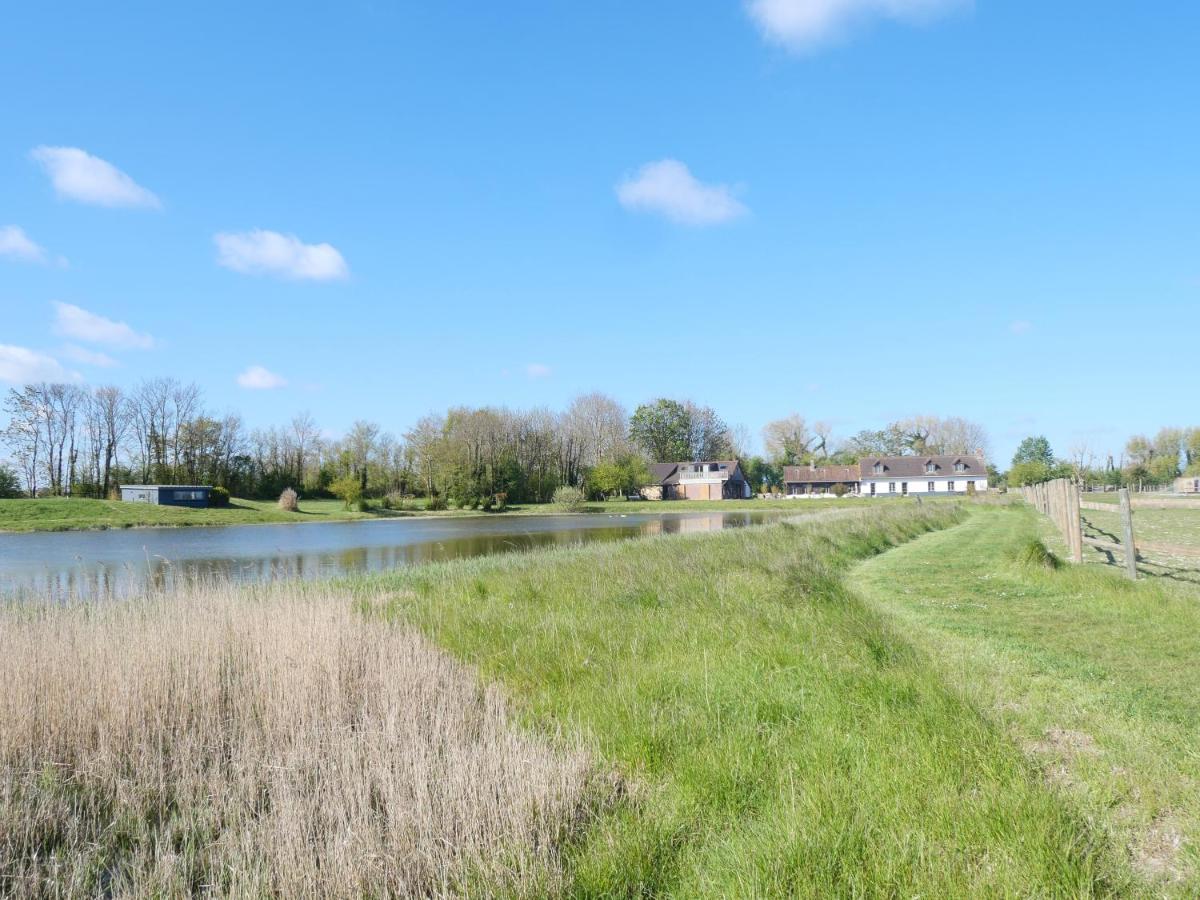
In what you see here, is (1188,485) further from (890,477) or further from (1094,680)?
(1094,680)

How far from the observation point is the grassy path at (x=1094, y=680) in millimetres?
3658

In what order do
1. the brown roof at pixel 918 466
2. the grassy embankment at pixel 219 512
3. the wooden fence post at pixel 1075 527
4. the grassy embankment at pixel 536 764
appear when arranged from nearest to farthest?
the grassy embankment at pixel 536 764, the wooden fence post at pixel 1075 527, the grassy embankment at pixel 219 512, the brown roof at pixel 918 466

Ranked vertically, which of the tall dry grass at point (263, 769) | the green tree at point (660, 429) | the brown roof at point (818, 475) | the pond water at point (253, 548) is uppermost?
the green tree at point (660, 429)

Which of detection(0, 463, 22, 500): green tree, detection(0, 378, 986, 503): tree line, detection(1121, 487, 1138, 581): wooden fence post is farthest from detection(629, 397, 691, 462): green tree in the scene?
detection(1121, 487, 1138, 581): wooden fence post

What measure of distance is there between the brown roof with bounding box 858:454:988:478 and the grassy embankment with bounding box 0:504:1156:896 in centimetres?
8888

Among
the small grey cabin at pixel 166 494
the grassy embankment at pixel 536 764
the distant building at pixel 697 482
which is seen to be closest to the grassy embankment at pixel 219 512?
the small grey cabin at pixel 166 494

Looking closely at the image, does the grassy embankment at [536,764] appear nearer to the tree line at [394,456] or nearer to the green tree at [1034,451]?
the tree line at [394,456]

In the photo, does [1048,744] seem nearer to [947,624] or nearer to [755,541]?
[947,624]

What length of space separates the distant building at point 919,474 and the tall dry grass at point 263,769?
287 ft

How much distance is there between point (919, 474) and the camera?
88812 millimetres

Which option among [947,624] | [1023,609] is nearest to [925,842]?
[947,624]

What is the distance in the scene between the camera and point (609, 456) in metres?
82.9

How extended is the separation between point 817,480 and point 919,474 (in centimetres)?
1258

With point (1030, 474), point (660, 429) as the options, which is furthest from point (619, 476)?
point (1030, 474)
